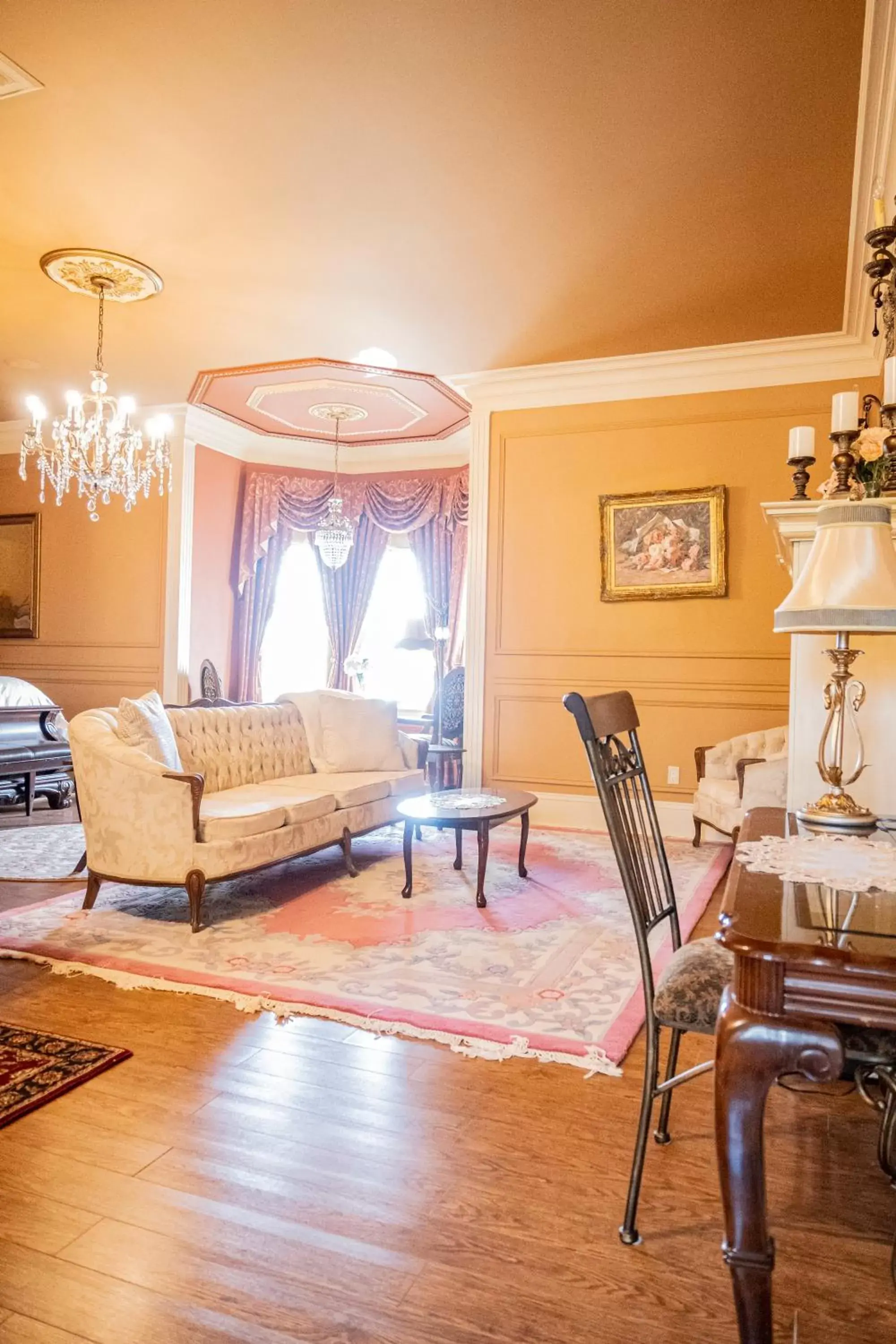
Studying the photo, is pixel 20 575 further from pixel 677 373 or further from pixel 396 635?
pixel 677 373

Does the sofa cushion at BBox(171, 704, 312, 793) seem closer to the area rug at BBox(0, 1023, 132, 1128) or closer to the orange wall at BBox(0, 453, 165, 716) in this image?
the area rug at BBox(0, 1023, 132, 1128)

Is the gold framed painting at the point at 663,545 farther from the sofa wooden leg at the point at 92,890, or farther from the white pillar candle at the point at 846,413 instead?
the sofa wooden leg at the point at 92,890

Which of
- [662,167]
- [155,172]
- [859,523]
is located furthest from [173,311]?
[859,523]

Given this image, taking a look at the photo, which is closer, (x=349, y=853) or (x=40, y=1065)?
(x=40, y=1065)

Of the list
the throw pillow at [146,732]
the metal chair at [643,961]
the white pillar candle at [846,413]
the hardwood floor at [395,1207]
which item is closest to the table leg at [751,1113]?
the hardwood floor at [395,1207]

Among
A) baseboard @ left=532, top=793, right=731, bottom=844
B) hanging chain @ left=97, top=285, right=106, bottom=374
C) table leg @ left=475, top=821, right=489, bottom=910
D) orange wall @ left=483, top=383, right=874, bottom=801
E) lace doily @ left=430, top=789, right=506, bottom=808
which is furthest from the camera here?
baseboard @ left=532, top=793, right=731, bottom=844

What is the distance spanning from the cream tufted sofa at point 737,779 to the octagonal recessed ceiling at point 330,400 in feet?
10.2

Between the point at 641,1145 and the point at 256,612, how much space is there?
267 inches

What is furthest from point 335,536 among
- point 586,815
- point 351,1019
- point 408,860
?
point 351,1019

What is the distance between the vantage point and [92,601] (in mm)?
7441

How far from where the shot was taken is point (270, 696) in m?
8.08

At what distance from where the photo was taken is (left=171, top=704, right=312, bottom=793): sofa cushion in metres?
4.36

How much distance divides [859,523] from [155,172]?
327cm

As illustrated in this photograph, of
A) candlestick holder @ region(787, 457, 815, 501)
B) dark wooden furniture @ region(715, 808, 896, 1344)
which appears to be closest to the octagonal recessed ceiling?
candlestick holder @ region(787, 457, 815, 501)
